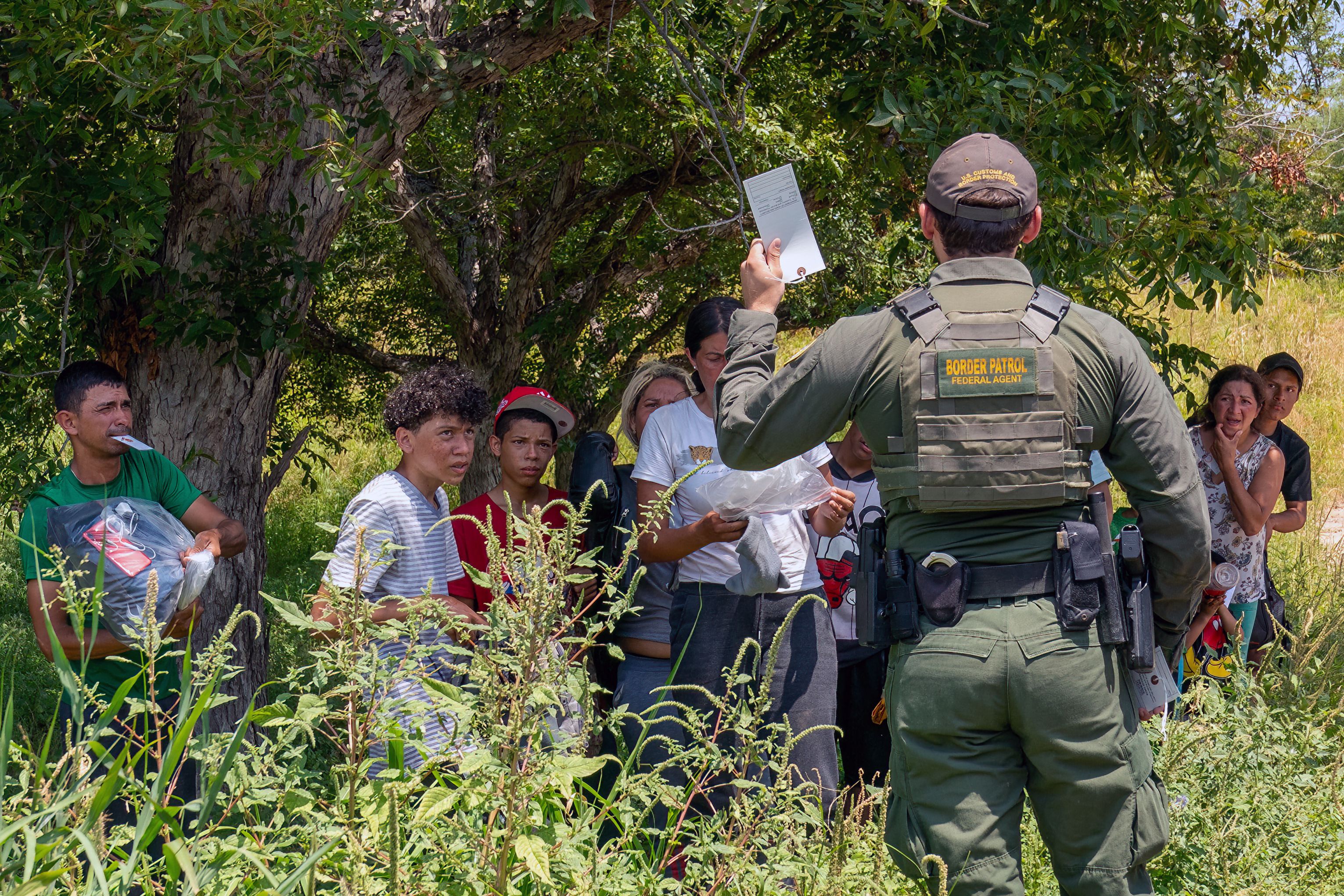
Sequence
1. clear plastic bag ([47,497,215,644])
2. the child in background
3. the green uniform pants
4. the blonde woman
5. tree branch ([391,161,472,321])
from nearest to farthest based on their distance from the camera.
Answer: the green uniform pants
clear plastic bag ([47,497,215,644])
the blonde woman
the child in background
tree branch ([391,161,472,321])

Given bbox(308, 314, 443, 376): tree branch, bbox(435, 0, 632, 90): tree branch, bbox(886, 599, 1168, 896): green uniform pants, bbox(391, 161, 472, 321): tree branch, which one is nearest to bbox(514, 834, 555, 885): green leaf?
bbox(886, 599, 1168, 896): green uniform pants

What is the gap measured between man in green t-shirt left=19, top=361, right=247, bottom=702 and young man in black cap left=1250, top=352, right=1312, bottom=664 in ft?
14.0

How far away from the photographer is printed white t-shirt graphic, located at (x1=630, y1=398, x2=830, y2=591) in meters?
3.31

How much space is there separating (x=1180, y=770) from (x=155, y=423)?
Result: 3619 mm

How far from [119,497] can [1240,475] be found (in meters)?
4.40

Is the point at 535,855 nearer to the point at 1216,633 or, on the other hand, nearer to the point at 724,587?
the point at 724,587

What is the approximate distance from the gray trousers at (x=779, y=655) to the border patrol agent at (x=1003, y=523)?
867 millimetres

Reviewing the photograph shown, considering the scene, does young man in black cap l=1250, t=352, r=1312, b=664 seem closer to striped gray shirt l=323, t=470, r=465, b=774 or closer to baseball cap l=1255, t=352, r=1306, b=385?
baseball cap l=1255, t=352, r=1306, b=385

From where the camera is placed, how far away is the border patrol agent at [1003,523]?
7.26 feet

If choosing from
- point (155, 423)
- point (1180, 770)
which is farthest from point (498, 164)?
point (1180, 770)

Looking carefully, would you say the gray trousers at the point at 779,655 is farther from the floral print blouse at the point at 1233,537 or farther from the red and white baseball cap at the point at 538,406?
the floral print blouse at the point at 1233,537

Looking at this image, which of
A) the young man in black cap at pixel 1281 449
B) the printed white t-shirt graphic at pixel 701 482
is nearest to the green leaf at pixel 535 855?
the printed white t-shirt graphic at pixel 701 482

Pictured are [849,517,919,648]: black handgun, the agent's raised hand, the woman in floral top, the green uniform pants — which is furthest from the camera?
the woman in floral top

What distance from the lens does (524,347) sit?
6816 millimetres
